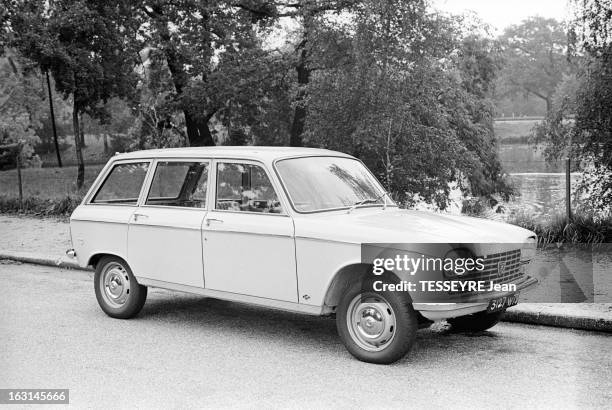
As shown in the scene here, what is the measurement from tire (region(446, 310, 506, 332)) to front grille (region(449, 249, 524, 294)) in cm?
64

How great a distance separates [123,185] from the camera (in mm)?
7773

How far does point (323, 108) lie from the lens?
14023 millimetres

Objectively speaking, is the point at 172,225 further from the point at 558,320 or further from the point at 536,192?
the point at 536,192

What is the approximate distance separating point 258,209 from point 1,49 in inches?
920

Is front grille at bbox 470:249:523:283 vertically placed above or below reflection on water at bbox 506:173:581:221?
above

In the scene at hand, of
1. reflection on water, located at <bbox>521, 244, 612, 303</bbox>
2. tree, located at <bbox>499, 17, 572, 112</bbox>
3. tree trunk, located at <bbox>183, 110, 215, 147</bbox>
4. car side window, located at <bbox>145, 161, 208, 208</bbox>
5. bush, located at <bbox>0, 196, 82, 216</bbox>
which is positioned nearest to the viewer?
car side window, located at <bbox>145, 161, 208, 208</bbox>

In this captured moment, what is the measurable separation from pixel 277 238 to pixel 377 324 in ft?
3.82

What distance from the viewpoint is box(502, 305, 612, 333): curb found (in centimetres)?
689

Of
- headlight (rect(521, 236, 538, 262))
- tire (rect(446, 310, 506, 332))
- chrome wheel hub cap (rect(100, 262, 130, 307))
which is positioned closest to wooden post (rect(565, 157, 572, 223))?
tire (rect(446, 310, 506, 332))

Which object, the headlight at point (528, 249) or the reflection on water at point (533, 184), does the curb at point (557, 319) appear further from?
the reflection on water at point (533, 184)

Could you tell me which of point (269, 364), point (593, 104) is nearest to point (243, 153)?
point (269, 364)

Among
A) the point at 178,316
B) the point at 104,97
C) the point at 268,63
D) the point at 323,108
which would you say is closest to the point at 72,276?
the point at 178,316

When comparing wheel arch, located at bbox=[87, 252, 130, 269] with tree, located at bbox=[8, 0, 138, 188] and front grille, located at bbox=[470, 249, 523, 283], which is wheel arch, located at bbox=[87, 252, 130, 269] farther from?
tree, located at bbox=[8, 0, 138, 188]

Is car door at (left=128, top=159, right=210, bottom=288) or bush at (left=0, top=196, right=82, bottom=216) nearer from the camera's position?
car door at (left=128, top=159, right=210, bottom=288)
